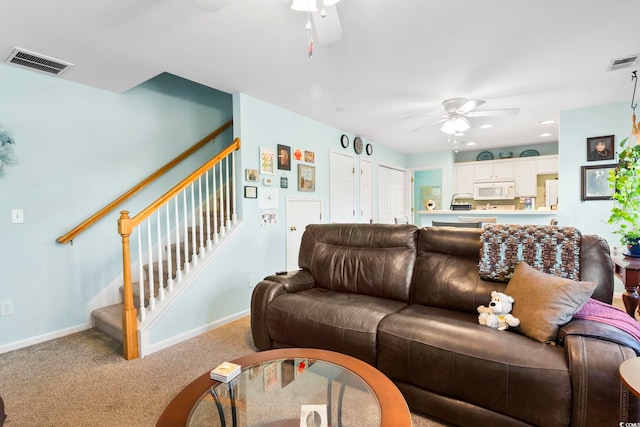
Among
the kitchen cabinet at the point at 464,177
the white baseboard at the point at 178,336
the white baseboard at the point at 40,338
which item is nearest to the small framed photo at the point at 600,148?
the kitchen cabinet at the point at 464,177

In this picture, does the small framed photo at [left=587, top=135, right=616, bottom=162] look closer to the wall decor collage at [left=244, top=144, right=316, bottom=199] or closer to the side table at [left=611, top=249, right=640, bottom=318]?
the side table at [left=611, top=249, right=640, bottom=318]

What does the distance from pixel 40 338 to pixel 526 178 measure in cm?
777

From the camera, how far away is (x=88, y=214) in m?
3.06

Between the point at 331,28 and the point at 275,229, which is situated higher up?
the point at 331,28

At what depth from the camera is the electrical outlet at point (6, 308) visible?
2.55m

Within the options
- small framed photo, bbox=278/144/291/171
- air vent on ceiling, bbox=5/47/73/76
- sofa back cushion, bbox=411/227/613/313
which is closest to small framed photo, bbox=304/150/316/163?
small framed photo, bbox=278/144/291/171

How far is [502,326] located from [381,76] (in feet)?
7.76

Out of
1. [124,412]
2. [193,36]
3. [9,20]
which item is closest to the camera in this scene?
[124,412]

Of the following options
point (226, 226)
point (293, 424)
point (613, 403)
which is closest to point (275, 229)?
point (226, 226)

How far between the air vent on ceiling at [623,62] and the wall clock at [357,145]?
3213mm

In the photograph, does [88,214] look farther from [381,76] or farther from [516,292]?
[516,292]

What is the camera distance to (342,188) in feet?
16.4

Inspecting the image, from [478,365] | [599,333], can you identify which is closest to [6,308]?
[478,365]

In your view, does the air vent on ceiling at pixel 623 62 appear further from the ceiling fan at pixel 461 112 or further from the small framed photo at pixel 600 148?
the small framed photo at pixel 600 148
